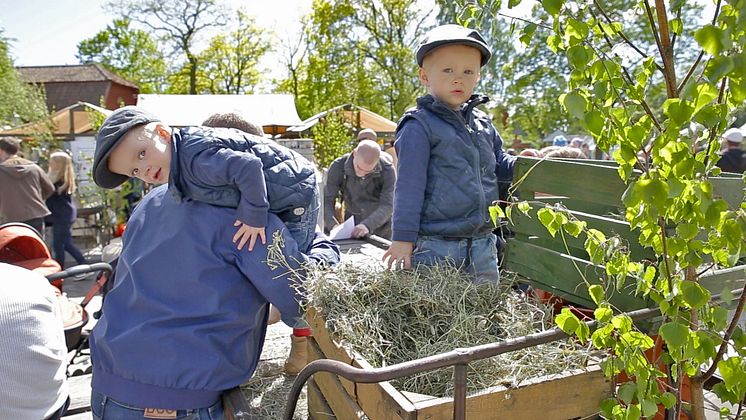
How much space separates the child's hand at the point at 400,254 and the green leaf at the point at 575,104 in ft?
4.02

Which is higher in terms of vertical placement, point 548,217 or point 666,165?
point 666,165

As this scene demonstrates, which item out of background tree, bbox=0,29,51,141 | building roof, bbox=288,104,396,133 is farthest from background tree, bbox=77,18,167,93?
building roof, bbox=288,104,396,133

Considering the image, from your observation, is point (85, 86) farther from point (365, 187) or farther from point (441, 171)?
point (441, 171)

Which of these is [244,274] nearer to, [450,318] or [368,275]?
[368,275]

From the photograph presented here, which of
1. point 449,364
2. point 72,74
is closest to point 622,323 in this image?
point 449,364

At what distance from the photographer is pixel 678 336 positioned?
1088 millimetres

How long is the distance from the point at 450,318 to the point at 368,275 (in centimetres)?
33

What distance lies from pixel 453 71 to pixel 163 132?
1131 mm

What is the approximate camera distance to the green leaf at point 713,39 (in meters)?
0.87

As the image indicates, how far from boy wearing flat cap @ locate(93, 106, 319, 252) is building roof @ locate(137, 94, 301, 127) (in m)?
10.3

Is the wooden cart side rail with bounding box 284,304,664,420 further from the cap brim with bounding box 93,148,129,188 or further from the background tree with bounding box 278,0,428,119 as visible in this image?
the background tree with bounding box 278,0,428,119

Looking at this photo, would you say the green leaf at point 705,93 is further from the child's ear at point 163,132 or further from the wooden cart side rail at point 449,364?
the child's ear at point 163,132

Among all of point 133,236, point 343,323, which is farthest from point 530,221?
point 133,236

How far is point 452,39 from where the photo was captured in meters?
2.21
